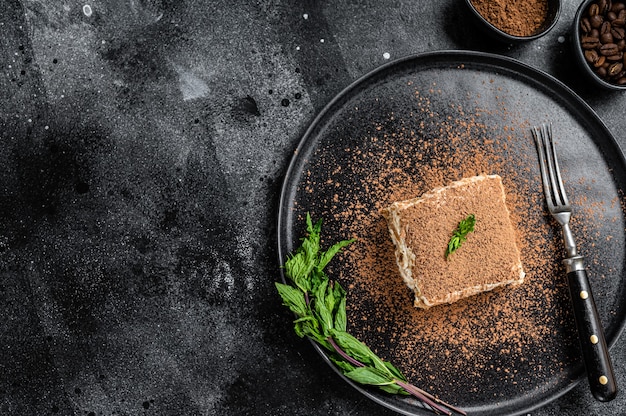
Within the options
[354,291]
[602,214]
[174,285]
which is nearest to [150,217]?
[174,285]

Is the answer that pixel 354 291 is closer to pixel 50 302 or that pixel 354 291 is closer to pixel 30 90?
pixel 50 302

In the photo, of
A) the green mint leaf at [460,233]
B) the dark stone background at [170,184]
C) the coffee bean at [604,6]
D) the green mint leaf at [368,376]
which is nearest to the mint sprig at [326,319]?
the green mint leaf at [368,376]

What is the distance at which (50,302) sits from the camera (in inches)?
104

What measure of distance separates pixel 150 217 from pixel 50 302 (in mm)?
663

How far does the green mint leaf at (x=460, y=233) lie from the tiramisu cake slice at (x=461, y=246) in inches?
0.9

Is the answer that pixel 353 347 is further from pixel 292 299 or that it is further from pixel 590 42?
pixel 590 42

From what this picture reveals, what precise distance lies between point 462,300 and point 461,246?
1.10ft

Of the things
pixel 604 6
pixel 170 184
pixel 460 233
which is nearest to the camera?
pixel 460 233

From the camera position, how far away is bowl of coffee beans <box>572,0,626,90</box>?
8.09ft

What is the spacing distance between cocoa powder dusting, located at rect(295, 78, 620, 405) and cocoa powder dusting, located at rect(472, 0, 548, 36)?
38 cm

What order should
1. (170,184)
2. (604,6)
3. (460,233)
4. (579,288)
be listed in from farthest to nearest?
1. (170,184)
2. (604,6)
3. (579,288)
4. (460,233)

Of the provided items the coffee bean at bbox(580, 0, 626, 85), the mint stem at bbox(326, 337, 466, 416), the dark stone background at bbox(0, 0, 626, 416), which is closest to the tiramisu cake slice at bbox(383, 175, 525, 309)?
the mint stem at bbox(326, 337, 466, 416)

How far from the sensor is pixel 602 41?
248 centimetres

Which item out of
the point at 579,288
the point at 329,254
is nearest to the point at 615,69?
the point at 579,288
